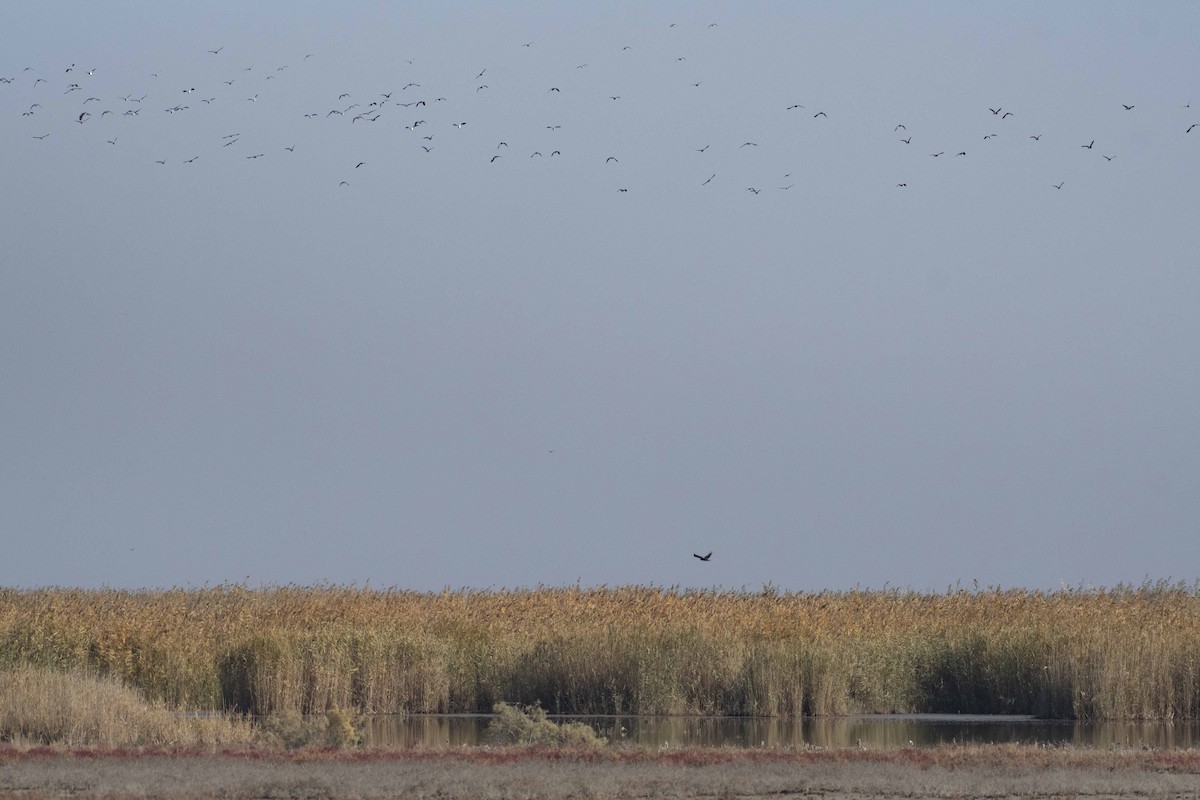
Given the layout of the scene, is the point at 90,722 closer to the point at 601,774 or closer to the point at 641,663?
the point at 601,774

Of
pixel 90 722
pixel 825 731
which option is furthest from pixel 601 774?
pixel 825 731

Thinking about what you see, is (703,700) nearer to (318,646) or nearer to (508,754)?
(318,646)

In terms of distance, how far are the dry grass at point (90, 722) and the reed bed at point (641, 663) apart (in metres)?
5.74

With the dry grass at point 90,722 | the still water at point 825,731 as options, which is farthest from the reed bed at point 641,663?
the dry grass at point 90,722

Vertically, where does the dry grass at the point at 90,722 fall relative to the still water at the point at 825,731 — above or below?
above

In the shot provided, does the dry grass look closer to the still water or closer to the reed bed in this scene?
the still water

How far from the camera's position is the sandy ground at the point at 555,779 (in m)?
16.5

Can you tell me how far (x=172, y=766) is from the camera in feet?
60.2

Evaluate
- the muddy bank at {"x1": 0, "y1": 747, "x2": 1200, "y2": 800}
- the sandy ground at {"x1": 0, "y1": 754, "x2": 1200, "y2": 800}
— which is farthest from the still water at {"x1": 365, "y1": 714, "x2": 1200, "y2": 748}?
the sandy ground at {"x1": 0, "y1": 754, "x2": 1200, "y2": 800}

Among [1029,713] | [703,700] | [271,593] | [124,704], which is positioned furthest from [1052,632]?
[271,593]

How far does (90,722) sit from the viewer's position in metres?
22.1

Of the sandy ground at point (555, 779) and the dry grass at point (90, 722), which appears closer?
the sandy ground at point (555, 779)

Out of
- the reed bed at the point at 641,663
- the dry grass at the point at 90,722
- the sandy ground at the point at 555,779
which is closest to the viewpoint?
the sandy ground at the point at 555,779

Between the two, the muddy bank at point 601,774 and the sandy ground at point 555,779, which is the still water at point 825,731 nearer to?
the muddy bank at point 601,774
